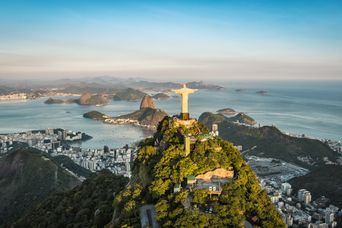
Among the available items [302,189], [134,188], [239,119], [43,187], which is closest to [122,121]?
[239,119]

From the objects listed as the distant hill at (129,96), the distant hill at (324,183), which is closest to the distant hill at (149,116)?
the distant hill at (324,183)

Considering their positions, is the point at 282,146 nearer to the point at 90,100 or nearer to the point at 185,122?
the point at 185,122

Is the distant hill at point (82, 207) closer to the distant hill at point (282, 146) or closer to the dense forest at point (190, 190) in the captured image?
the dense forest at point (190, 190)

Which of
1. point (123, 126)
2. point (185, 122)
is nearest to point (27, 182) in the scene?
point (185, 122)

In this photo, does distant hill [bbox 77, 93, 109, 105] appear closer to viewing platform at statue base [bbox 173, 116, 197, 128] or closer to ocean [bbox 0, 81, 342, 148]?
ocean [bbox 0, 81, 342, 148]

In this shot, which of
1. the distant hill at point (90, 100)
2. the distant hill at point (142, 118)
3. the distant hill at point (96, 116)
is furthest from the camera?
the distant hill at point (90, 100)

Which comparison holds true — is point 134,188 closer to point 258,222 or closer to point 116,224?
point 116,224
